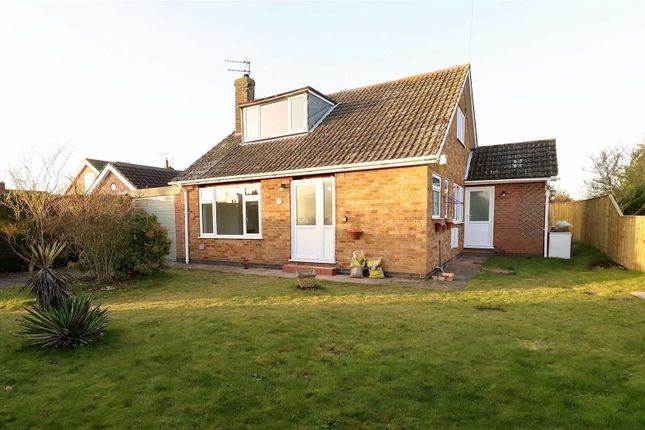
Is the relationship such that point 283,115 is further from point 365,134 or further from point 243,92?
point 365,134

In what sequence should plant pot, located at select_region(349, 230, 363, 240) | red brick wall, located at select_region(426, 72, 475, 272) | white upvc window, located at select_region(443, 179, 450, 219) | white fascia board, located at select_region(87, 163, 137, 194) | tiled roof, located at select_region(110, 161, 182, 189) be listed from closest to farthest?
red brick wall, located at select_region(426, 72, 475, 272) → plant pot, located at select_region(349, 230, 363, 240) → white upvc window, located at select_region(443, 179, 450, 219) → white fascia board, located at select_region(87, 163, 137, 194) → tiled roof, located at select_region(110, 161, 182, 189)

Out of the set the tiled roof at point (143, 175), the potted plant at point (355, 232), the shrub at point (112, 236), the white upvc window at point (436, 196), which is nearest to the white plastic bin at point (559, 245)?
the white upvc window at point (436, 196)

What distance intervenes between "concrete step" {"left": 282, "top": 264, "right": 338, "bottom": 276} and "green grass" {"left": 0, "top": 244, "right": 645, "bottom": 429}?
2896 mm

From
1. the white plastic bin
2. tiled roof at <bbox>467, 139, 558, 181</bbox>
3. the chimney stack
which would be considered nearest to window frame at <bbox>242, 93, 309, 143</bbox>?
the chimney stack

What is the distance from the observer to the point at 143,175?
20922 mm

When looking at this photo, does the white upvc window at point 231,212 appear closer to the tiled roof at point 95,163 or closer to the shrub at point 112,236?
the shrub at point 112,236

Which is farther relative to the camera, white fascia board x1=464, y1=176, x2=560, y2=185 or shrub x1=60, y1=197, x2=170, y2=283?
white fascia board x1=464, y1=176, x2=560, y2=185

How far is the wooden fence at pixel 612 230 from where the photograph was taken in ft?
31.6

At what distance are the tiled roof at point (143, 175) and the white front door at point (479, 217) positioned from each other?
16.3 metres

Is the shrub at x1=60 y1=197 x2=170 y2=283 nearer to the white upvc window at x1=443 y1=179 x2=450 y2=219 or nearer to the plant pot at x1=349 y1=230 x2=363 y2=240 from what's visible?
the plant pot at x1=349 y1=230 x2=363 y2=240

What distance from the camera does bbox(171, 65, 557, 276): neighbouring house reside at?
9.21 m

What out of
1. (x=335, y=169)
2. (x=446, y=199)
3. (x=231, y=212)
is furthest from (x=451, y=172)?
(x=231, y=212)

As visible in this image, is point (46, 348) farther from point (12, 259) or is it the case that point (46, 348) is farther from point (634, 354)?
point (12, 259)

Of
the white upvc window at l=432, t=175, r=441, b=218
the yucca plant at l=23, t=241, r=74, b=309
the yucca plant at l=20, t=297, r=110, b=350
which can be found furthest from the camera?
the white upvc window at l=432, t=175, r=441, b=218
